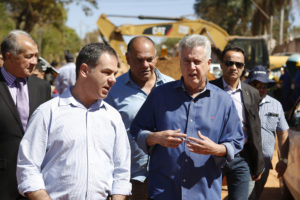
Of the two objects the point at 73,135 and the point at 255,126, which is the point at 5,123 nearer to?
the point at 73,135

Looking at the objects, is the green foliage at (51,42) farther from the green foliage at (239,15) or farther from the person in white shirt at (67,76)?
the person in white shirt at (67,76)

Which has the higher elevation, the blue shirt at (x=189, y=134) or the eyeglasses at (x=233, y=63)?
the eyeglasses at (x=233, y=63)

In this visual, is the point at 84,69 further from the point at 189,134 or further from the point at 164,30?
the point at 164,30

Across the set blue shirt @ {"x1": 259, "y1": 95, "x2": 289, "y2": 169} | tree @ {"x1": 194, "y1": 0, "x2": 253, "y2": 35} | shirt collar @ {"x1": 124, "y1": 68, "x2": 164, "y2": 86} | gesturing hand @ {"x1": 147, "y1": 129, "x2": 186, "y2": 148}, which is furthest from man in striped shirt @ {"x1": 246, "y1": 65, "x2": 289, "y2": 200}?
tree @ {"x1": 194, "y1": 0, "x2": 253, "y2": 35}

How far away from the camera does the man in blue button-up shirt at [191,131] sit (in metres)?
3.27

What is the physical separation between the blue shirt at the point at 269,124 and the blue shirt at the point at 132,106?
5.48ft

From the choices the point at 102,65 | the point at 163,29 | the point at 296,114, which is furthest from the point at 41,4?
the point at 102,65

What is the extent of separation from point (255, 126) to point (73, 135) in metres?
2.45

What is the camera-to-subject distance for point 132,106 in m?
4.21

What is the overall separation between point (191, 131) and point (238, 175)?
1.60 m

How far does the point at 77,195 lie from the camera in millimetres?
2754

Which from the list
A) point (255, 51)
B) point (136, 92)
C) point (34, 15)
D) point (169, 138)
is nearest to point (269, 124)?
point (136, 92)

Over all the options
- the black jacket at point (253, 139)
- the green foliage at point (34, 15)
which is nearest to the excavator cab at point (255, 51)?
the black jacket at point (253, 139)

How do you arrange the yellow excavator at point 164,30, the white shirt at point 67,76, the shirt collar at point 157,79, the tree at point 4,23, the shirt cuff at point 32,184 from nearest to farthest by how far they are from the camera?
the shirt cuff at point 32,184
the shirt collar at point 157,79
the white shirt at point 67,76
the yellow excavator at point 164,30
the tree at point 4,23
